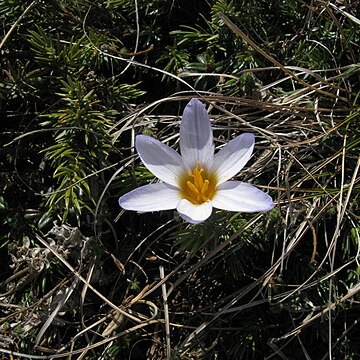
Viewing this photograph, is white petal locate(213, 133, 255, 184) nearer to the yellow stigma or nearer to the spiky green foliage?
the yellow stigma

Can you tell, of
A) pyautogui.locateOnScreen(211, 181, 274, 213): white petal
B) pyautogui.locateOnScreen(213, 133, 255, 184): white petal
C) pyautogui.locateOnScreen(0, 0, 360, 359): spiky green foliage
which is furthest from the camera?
pyautogui.locateOnScreen(0, 0, 360, 359): spiky green foliage

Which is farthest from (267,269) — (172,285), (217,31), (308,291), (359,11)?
(359,11)

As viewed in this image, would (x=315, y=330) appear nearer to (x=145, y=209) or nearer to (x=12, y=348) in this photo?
(x=145, y=209)

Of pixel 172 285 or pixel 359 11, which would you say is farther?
pixel 359 11

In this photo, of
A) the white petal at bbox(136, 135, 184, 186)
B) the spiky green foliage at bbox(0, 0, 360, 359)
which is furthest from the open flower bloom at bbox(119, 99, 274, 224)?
the spiky green foliage at bbox(0, 0, 360, 359)

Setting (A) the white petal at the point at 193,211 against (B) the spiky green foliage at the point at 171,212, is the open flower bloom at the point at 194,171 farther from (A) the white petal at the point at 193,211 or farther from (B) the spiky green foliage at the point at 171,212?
(B) the spiky green foliage at the point at 171,212

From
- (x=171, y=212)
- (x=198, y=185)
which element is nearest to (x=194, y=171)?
(x=198, y=185)

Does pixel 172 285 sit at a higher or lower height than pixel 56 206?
lower
